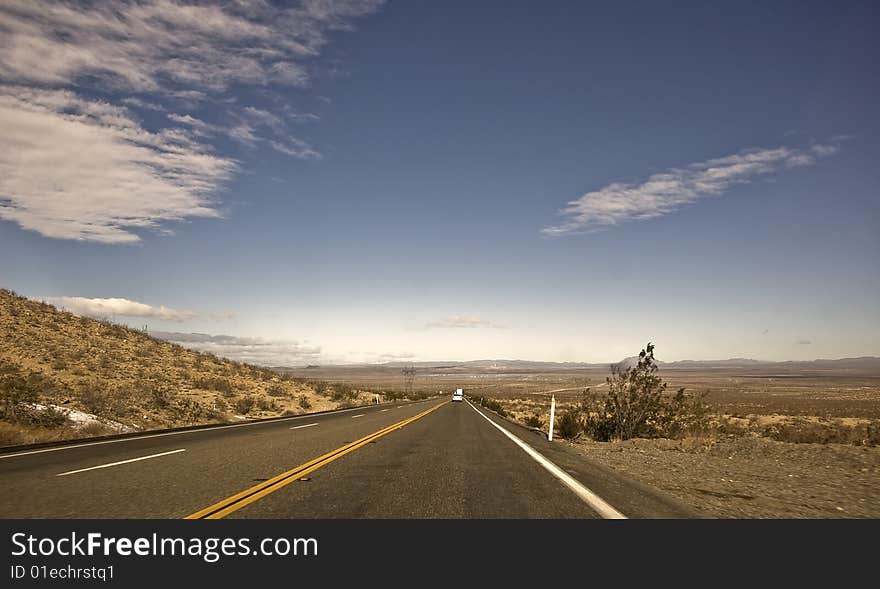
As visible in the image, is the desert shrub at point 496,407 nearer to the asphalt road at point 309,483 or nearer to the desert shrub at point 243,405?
the desert shrub at point 243,405

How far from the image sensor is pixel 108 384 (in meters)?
24.0

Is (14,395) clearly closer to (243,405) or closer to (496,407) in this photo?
(243,405)

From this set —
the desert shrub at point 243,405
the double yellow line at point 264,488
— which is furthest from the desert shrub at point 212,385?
the double yellow line at point 264,488

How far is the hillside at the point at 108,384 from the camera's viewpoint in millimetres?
15516

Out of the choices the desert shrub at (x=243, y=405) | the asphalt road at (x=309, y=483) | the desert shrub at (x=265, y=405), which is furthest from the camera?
the desert shrub at (x=265, y=405)

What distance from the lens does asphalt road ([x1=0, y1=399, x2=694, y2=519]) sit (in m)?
5.63

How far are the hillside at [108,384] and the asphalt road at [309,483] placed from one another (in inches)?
220

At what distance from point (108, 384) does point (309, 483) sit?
22006 mm

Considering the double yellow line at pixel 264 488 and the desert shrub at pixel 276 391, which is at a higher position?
the double yellow line at pixel 264 488

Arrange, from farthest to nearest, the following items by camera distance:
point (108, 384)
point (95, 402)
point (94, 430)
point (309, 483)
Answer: point (108, 384) → point (95, 402) → point (94, 430) → point (309, 483)

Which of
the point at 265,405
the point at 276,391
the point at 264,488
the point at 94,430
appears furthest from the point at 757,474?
the point at 276,391

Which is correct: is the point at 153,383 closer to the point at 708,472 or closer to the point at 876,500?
the point at 708,472

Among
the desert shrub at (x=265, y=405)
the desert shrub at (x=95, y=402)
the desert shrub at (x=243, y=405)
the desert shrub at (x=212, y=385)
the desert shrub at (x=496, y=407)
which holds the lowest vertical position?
the desert shrub at (x=496, y=407)
